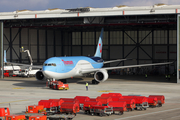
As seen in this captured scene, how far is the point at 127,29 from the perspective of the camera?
8469cm

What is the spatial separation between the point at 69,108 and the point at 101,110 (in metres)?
2.54

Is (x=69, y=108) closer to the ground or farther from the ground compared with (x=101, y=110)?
farther from the ground

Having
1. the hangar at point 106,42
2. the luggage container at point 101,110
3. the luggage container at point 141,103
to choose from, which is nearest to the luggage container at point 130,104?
the luggage container at point 141,103

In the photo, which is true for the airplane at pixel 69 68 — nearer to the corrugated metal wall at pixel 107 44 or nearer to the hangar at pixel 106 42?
the hangar at pixel 106 42

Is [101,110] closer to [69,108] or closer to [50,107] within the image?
[69,108]

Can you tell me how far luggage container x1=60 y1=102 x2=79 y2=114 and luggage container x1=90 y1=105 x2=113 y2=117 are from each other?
1.31 m

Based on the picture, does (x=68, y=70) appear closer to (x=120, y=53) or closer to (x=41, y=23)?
(x=41, y=23)

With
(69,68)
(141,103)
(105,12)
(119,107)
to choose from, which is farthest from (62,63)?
(119,107)

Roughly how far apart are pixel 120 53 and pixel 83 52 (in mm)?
11361

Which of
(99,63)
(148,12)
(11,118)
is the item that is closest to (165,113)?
(11,118)

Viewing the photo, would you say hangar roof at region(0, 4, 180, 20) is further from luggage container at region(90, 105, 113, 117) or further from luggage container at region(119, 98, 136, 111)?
luggage container at region(90, 105, 113, 117)

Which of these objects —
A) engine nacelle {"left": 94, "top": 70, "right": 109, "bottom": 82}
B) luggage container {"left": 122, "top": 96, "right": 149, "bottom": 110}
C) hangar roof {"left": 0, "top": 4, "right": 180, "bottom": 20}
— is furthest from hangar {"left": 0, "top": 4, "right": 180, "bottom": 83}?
luggage container {"left": 122, "top": 96, "right": 149, "bottom": 110}

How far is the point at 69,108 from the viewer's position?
2283cm

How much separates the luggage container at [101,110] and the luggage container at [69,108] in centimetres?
131
